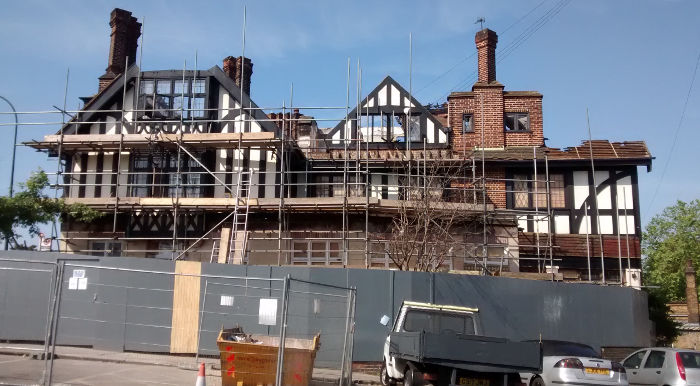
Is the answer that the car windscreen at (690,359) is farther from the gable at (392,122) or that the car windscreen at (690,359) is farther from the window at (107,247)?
the window at (107,247)

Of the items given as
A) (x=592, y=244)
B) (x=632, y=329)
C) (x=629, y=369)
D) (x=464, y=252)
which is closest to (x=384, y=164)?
(x=464, y=252)

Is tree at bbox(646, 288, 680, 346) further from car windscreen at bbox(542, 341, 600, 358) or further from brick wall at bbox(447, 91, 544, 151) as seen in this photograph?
car windscreen at bbox(542, 341, 600, 358)

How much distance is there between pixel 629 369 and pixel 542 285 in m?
3.32

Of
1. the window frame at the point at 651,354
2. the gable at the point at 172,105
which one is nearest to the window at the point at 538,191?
the gable at the point at 172,105

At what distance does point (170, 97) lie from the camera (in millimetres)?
24531

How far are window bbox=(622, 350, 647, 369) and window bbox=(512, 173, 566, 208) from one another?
9702mm

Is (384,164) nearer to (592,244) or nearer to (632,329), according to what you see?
(592,244)

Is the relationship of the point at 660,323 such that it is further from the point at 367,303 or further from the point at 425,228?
the point at 367,303

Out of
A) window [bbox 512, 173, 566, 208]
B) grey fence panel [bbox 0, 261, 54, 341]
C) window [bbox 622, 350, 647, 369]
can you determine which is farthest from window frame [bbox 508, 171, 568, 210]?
grey fence panel [bbox 0, 261, 54, 341]


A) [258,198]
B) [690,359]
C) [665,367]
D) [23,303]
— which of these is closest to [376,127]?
[258,198]

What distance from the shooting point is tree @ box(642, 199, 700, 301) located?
46906mm

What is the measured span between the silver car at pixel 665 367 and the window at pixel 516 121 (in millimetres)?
13096

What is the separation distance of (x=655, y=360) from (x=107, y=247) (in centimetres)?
1789

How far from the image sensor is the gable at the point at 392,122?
25953 millimetres
